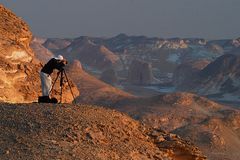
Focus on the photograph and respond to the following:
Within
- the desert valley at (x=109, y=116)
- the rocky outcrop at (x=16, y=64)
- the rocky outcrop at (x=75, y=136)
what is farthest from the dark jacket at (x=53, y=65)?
the rocky outcrop at (x=16, y=64)

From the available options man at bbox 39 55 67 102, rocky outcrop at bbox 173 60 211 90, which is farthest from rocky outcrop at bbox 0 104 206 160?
rocky outcrop at bbox 173 60 211 90

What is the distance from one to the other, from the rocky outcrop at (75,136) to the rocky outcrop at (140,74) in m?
113

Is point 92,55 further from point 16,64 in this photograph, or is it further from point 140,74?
point 16,64

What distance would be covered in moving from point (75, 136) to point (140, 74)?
11734 cm

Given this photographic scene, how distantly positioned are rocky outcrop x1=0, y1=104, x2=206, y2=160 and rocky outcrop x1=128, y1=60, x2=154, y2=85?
112794 millimetres

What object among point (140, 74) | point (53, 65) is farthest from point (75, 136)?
point (140, 74)

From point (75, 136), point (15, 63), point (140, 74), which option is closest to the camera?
point (75, 136)

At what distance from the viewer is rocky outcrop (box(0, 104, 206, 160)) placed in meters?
11.8

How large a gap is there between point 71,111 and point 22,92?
24.8ft

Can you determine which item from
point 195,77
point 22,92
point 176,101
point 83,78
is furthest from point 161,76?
point 22,92

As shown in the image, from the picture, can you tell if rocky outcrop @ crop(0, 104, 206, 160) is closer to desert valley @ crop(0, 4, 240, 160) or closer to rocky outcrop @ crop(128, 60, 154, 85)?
desert valley @ crop(0, 4, 240, 160)

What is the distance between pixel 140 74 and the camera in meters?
130

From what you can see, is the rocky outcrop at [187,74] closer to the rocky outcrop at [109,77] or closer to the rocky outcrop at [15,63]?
the rocky outcrop at [109,77]

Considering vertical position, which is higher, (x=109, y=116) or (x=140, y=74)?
(x=109, y=116)
